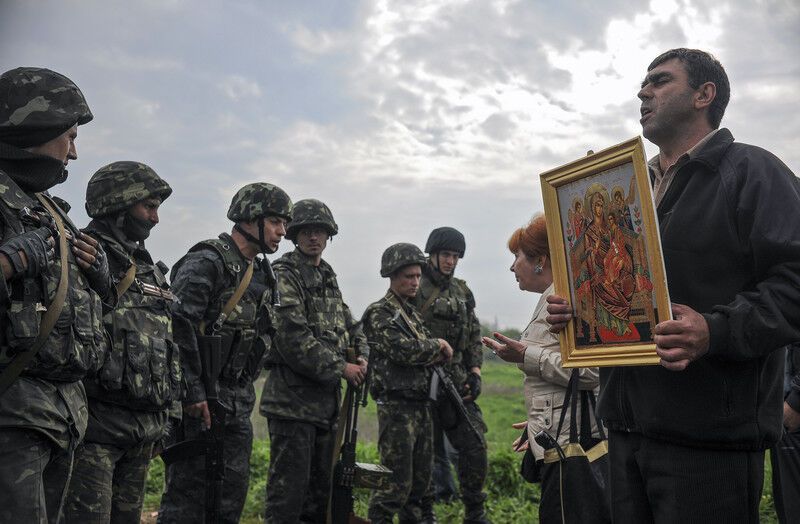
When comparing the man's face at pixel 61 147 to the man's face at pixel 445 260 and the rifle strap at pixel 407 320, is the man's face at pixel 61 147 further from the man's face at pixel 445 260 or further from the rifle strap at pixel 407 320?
the man's face at pixel 445 260

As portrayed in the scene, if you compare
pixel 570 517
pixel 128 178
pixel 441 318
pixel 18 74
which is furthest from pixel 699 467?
pixel 441 318

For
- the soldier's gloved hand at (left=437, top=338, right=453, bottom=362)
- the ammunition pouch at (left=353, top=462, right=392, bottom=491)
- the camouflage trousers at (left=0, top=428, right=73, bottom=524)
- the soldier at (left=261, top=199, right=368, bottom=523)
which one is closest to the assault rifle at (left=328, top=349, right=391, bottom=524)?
the ammunition pouch at (left=353, top=462, right=392, bottom=491)

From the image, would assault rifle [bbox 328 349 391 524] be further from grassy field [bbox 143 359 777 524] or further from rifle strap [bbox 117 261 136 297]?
rifle strap [bbox 117 261 136 297]

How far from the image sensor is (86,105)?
347cm

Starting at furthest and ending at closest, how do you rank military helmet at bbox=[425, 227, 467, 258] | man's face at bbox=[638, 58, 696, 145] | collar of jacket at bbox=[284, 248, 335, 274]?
military helmet at bbox=[425, 227, 467, 258]
collar of jacket at bbox=[284, 248, 335, 274]
man's face at bbox=[638, 58, 696, 145]

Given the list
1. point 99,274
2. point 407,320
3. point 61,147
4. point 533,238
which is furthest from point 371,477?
point 61,147

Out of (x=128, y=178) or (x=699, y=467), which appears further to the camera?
(x=128, y=178)

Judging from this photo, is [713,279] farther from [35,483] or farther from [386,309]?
[386,309]

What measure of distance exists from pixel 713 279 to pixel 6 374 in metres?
2.63

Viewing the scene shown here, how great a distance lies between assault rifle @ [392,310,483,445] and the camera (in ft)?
24.9

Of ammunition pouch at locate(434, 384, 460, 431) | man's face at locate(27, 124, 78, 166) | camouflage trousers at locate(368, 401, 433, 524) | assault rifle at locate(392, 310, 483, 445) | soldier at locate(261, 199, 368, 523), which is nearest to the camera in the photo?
man's face at locate(27, 124, 78, 166)

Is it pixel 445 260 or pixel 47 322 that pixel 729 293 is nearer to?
pixel 47 322

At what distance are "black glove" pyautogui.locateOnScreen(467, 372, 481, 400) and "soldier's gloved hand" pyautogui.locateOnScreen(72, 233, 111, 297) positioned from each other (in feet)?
17.7

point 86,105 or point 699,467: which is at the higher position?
point 86,105
